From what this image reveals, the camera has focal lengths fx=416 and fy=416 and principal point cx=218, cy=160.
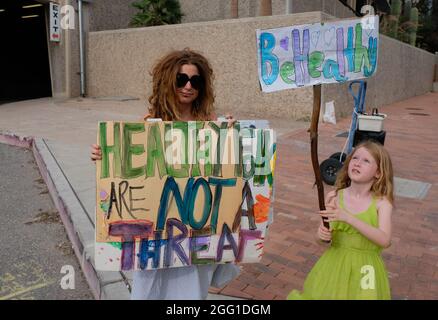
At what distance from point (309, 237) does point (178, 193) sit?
7.21 feet

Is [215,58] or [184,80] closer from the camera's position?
[184,80]

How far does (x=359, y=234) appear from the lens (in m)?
2.01

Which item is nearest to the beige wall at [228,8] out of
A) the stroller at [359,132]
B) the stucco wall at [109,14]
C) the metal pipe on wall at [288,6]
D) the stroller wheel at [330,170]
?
the metal pipe on wall at [288,6]

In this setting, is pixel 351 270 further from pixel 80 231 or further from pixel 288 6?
pixel 288 6

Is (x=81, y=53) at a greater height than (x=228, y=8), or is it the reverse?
(x=228, y=8)

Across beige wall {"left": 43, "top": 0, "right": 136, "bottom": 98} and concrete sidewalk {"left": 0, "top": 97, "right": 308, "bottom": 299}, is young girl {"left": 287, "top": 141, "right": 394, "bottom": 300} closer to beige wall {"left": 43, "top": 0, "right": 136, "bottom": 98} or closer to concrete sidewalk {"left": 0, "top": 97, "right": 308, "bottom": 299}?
concrete sidewalk {"left": 0, "top": 97, "right": 308, "bottom": 299}

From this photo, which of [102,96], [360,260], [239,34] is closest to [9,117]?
[102,96]

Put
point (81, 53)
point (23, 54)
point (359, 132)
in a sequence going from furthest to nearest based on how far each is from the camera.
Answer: point (23, 54) → point (81, 53) → point (359, 132)

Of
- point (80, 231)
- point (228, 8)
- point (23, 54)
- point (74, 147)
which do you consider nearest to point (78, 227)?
point (80, 231)

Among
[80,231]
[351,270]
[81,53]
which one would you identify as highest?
[81,53]

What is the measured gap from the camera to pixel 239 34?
39.0 ft

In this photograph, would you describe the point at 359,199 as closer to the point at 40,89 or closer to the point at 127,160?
the point at 127,160

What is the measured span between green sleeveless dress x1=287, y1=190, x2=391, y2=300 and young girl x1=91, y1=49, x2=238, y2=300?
49cm

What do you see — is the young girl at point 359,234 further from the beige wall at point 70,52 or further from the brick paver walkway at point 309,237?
the beige wall at point 70,52
